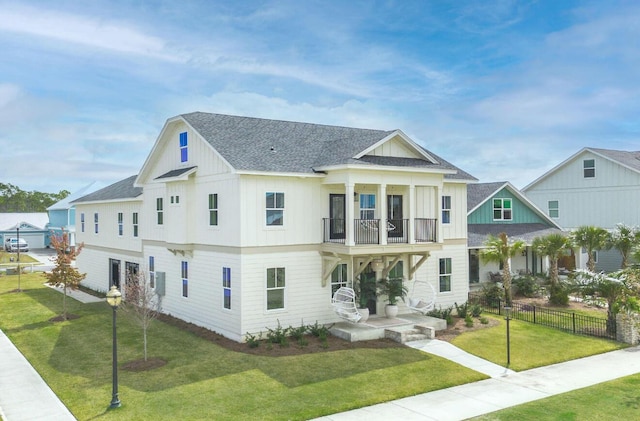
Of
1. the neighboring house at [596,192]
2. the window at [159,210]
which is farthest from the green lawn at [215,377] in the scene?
the neighboring house at [596,192]

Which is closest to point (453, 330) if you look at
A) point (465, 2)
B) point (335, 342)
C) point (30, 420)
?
point (335, 342)

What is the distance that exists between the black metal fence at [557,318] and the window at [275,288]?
1064 centimetres

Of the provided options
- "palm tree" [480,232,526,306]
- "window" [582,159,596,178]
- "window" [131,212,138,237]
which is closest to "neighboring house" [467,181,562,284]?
"palm tree" [480,232,526,306]

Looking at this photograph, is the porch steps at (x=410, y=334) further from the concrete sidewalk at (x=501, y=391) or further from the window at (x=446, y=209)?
the window at (x=446, y=209)

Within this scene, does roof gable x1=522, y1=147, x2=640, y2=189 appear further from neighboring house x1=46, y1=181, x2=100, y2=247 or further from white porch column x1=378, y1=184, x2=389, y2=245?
neighboring house x1=46, y1=181, x2=100, y2=247

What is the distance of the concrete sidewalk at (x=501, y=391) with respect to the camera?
12281 millimetres

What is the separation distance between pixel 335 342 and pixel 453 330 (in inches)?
201

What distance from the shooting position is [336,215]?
66.8 ft

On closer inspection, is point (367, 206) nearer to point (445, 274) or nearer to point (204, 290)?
point (445, 274)

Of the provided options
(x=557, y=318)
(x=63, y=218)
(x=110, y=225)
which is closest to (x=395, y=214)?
(x=557, y=318)

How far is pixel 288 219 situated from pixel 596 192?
89.8 feet

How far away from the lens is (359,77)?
73.6ft

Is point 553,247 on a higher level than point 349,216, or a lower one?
lower

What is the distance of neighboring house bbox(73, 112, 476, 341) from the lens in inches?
725
